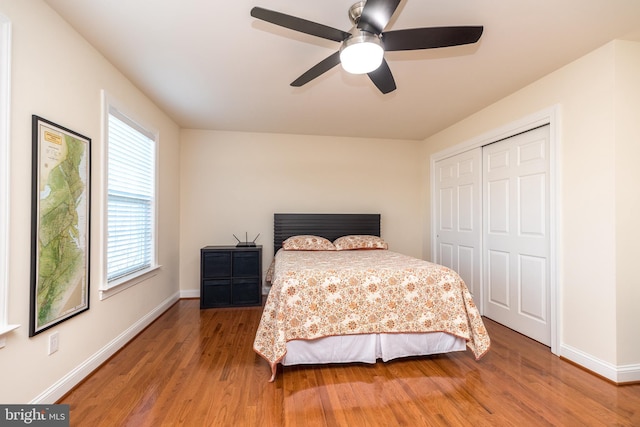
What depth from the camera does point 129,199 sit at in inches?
110

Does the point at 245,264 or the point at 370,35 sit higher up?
the point at 370,35

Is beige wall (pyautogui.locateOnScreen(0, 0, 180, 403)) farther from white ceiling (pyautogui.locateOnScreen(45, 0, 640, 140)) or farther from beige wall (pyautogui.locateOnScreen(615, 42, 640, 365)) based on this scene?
beige wall (pyautogui.locateOnScreen(615, 42, 640, 365))

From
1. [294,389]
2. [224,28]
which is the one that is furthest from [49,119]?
[294,389]

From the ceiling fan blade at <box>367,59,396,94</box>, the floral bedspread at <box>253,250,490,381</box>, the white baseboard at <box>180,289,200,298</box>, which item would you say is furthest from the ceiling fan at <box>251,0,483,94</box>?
the white baseboard at <box>180,289,200,298</box>

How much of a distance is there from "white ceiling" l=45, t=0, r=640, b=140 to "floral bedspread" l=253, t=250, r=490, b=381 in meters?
1.68

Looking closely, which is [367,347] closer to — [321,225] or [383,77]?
[383,77]

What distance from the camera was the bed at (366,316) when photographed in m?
2.20

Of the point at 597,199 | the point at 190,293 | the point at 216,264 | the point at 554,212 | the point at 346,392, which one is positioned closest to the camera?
the point at 346,392

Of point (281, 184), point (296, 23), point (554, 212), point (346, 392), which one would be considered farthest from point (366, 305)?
point (281, 184)

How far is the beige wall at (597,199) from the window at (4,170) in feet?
12.0

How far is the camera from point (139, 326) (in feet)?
9.56

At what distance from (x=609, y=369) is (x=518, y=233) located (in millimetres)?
1245

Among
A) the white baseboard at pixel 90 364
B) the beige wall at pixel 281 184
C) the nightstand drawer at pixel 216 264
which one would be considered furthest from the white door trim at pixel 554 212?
the white baseboard at pixel 90 364

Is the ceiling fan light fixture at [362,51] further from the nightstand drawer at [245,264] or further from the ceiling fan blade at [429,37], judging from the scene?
the nightstand drawer at [245,264]
